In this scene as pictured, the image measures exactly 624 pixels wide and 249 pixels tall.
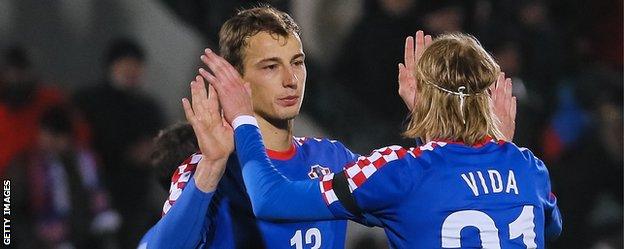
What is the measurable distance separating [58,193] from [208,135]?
2622 millimetres

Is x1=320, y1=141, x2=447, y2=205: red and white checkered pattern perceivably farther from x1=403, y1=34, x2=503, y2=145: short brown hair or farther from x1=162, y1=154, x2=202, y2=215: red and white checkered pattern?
x1=162, y1=154, x2=202, y2=215: red and white checkered pattern

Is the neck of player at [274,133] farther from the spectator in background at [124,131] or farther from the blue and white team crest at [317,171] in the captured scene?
the spectator in background at [124,131]

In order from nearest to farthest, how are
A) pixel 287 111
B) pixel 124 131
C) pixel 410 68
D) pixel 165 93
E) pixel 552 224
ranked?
pixel 552 224 → pixel 287 111 → pixel 410 68 → pixel 124 131 → pixel 165 93

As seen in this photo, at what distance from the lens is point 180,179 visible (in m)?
2.74

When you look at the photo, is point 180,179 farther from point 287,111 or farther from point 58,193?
point 58,193

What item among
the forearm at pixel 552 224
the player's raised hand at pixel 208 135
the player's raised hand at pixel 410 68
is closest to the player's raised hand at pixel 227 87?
the player's raised hand at pixel 208 135

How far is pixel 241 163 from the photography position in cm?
256

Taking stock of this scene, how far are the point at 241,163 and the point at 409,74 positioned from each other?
64 centimetres

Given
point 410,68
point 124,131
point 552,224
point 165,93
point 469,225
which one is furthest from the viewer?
point 165,93

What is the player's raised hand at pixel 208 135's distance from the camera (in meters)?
2.57

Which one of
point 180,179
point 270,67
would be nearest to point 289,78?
point 270,67

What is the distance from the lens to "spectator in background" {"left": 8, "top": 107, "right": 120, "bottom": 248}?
4.97m

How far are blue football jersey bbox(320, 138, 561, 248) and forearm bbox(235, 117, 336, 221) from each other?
34 millimetres

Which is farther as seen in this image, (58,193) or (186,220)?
(58,193)
